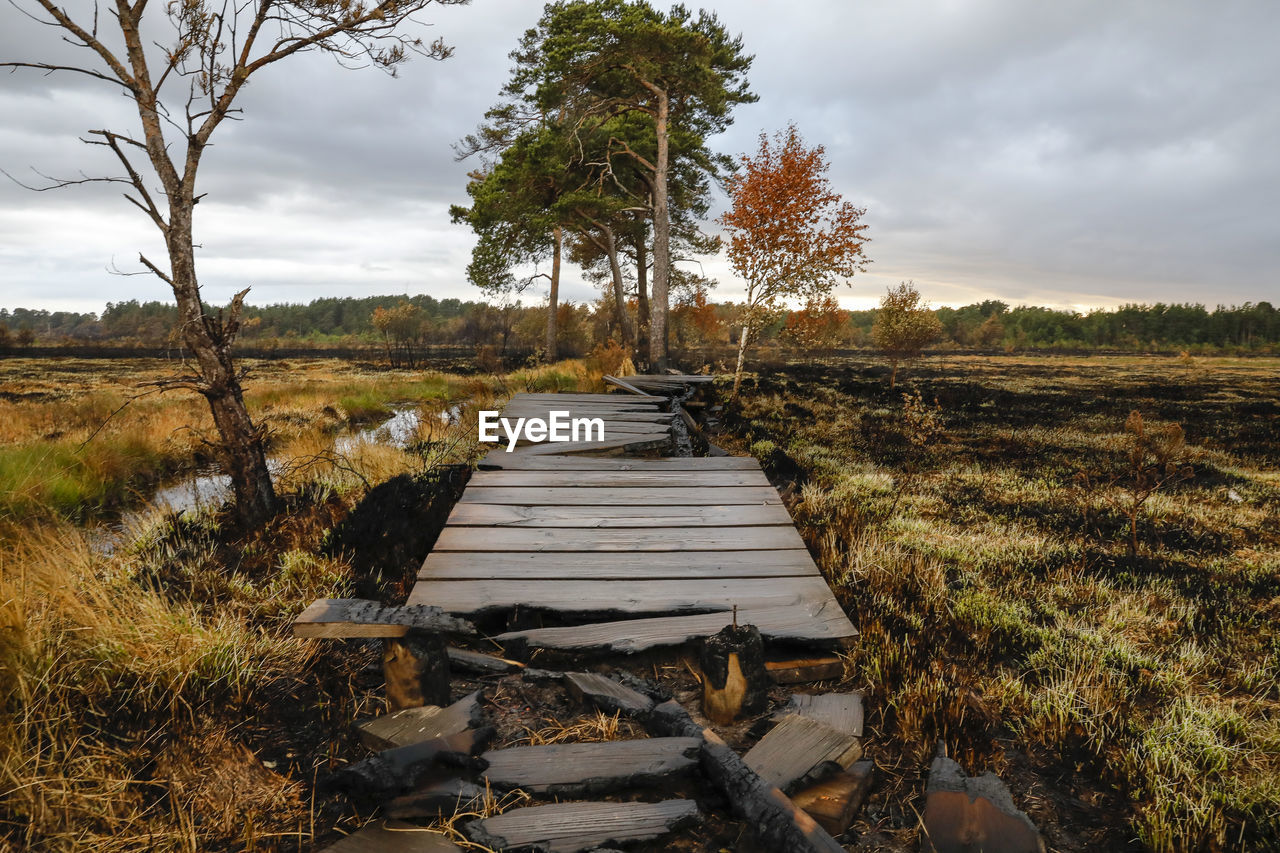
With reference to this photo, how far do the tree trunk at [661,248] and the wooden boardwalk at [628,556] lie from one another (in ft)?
39.6

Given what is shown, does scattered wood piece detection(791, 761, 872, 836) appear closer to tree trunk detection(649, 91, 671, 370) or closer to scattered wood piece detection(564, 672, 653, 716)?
scattered wood piece detection(564, 672, 653, 716)

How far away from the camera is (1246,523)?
641 cm

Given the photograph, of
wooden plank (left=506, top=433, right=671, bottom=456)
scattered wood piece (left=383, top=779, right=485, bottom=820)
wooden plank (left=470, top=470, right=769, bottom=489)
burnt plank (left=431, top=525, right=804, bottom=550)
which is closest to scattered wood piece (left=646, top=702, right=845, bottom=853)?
scattered wood piece (left=383, top=779, right=485, bottom=820)

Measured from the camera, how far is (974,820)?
1.70 metres

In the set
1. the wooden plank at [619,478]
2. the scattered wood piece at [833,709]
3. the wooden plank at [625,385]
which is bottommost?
the scattered wood piece at [833,709]

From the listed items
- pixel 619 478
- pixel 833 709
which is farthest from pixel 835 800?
pixel 619 478

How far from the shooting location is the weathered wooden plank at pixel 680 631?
2.67 m

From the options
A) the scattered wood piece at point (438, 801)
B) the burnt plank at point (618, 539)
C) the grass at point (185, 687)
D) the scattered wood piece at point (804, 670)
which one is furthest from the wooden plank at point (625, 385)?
the scattered wood piece at point (438, 801)

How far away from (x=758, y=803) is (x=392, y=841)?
105 cm

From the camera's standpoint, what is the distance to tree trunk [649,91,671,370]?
17234mm

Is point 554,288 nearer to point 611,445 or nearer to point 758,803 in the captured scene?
point 611,445

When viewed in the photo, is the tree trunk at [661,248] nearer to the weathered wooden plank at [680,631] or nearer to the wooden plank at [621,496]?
the wooden plank at [621,496]

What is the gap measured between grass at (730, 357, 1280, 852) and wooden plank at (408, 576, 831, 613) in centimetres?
46

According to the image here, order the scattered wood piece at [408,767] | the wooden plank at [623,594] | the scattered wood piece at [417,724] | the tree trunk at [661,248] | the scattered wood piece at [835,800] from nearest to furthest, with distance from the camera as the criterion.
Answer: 1. the scattered wood piece at [408,767]
2. the scattered wood piece at [835,800]
3. the scattered wood piece at [417,724]
4. the wooden plank at [623,594]
5. the tree trunk at [661,248]
